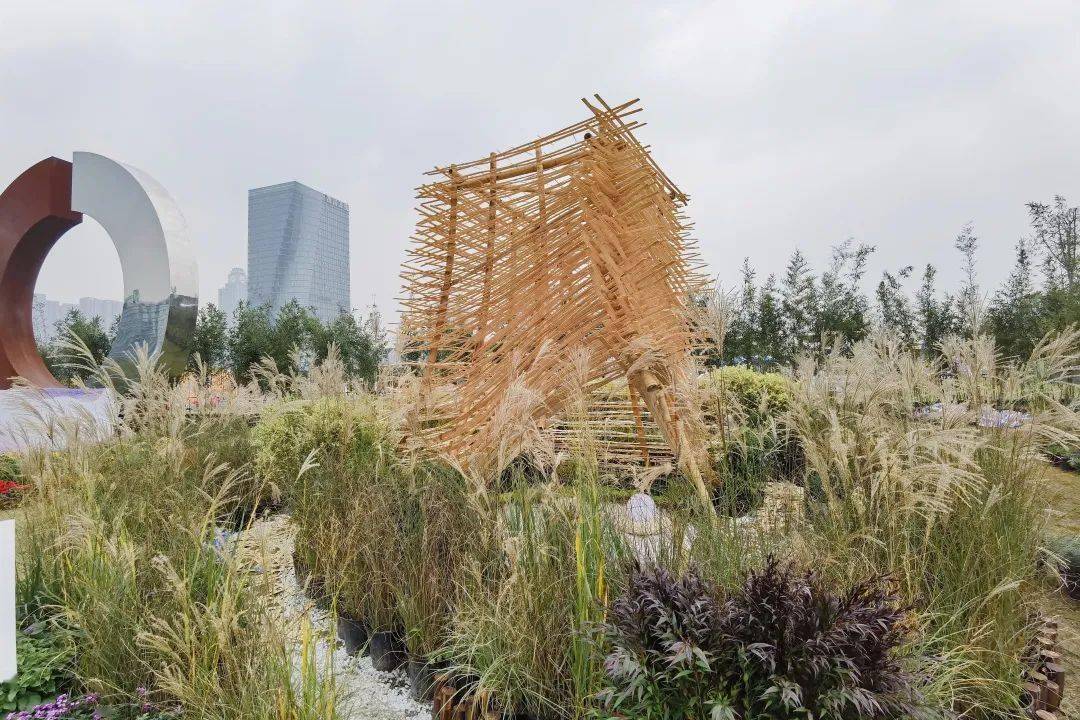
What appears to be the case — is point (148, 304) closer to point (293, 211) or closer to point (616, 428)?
point (616, 428)

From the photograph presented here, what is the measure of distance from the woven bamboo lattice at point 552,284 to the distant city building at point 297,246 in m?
45.8

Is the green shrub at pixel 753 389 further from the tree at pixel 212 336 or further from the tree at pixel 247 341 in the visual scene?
the tree at pixel 212 336

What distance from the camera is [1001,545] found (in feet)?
7.60

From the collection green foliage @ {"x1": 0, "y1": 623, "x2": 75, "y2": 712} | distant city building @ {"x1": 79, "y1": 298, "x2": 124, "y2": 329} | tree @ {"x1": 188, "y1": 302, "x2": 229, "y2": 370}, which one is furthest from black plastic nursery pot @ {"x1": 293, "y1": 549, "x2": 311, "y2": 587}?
distant city building @ {"x1": 79, "y1": 298, "x2": 124, "y2": 329}

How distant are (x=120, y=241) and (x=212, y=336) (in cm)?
1251

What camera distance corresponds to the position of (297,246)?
5031cm

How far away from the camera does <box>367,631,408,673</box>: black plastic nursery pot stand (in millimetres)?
2848

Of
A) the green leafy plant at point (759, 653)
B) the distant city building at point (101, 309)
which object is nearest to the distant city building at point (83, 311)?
the distant city building at point (101, 309)

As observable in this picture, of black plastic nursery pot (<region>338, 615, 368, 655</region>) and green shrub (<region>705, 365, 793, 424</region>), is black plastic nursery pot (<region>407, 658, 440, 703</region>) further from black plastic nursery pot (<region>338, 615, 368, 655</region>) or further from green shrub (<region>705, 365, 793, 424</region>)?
green shrub (<region>705, 365, 793, 424</region>)

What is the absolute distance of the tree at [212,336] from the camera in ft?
70.2

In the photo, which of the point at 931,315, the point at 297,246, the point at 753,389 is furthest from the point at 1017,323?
the point at 297,246

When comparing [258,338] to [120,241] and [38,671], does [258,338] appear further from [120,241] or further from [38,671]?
[38,671]

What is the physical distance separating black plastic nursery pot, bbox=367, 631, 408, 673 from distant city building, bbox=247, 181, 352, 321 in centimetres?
4760

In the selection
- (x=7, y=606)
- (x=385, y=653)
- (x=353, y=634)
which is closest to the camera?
(x=7, y=606)
